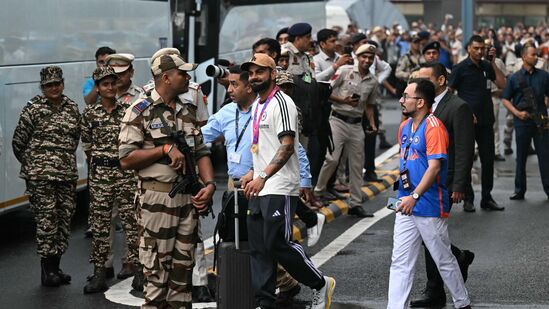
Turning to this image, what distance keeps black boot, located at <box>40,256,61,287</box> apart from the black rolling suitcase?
240cm

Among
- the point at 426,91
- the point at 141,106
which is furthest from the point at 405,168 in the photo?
the point at 141,106

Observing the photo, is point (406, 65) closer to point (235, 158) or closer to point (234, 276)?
point (235, 158)

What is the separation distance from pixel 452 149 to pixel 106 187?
3057 millimetres

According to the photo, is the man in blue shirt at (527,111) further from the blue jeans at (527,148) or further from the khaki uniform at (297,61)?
the khaki uniform at (297,61)

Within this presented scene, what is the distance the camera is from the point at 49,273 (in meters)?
11.1

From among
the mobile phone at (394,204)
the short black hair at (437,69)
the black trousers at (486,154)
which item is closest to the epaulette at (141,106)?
the mobile phone at (394,204)

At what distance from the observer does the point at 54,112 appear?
37.0 feet

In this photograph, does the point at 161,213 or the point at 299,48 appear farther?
the point at 299,48

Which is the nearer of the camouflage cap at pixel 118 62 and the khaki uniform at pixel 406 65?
the camouflage cap at pixel 118 62

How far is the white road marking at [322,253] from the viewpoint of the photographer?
10219 mm

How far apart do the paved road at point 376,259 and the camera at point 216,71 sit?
2.00m

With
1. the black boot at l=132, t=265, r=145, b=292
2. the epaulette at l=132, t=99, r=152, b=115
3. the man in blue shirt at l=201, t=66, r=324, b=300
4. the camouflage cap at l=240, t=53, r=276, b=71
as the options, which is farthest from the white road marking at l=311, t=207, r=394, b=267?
the epaulette at l=132, t=99, r=152, b=115

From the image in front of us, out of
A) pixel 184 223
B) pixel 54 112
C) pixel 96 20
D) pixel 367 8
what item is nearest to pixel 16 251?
pixel 54 112

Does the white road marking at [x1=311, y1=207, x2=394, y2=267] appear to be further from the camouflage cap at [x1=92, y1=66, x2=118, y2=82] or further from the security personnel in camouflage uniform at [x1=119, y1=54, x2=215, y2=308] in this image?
the security personnel in camouflage uniform at [x1=119, y1=54, x2=215, y2=308]
